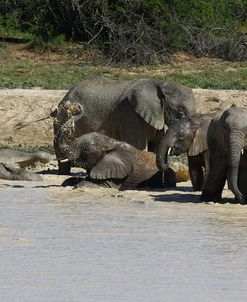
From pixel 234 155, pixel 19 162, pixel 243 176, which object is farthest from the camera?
pixel 19 162

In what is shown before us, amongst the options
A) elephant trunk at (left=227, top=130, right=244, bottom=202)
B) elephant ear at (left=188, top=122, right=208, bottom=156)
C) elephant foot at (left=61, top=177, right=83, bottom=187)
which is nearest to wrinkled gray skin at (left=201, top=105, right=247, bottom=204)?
elephant trunk at (left=227, top=130, right=244, bottom=202)

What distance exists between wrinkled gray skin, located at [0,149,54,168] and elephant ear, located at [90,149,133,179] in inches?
109

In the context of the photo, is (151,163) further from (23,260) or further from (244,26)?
(244,26)

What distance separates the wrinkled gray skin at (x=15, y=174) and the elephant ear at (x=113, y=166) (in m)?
1.55

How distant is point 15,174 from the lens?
52.6ft

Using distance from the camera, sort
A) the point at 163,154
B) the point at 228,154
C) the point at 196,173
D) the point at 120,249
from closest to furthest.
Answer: the point at 120,249 < the point at 228,154 < the point at 163,154 < the point at 196,173

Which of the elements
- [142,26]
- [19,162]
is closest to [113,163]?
[19,162]

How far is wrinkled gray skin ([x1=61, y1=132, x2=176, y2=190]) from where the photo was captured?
571 inches

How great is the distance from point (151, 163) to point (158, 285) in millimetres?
6016

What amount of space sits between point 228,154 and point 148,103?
4.17 metres

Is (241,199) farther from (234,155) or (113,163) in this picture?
(113,163)

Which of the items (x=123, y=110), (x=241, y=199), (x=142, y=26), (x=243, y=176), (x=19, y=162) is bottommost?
(x=142, y=26)

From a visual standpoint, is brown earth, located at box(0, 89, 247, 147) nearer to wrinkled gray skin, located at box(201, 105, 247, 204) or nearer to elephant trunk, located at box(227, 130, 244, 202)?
wrinkled gray skin, located at box(201, 105, 247, 204)

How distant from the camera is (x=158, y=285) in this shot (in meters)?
8.83
